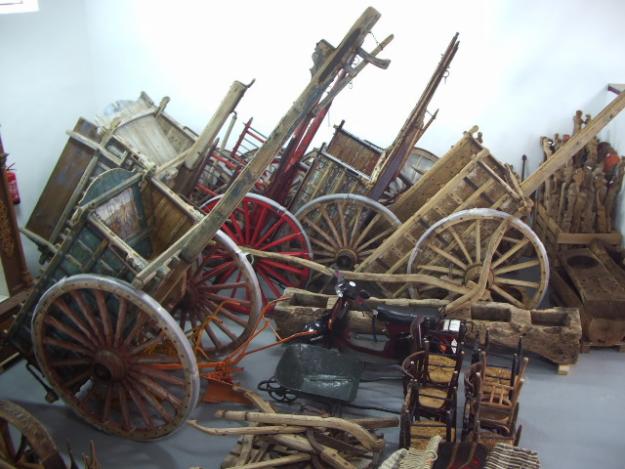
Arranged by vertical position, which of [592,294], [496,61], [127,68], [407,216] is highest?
[496,61]

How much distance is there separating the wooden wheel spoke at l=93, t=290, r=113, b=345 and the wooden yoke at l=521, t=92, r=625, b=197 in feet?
9.82

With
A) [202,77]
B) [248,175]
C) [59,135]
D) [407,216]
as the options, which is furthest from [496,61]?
[59,135]

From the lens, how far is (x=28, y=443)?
9.29 feet

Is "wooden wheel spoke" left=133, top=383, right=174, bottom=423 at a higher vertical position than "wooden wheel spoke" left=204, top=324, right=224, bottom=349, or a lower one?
lower

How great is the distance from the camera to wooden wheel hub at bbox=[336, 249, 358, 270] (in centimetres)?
518

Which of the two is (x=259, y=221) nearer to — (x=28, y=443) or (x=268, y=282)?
(x=268, y=282)

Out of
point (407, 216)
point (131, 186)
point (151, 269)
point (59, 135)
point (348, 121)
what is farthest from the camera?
point (348, 121)

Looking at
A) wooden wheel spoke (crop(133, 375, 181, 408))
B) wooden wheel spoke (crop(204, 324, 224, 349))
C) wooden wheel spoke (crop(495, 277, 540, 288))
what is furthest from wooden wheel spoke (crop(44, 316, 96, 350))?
wooden wheel spoke (crop(495, 277, 540, 288))

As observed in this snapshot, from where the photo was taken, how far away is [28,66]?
5.37 m

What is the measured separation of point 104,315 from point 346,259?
93.5 inches

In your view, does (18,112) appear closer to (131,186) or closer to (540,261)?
(131,186)

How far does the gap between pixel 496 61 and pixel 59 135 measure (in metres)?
4.19

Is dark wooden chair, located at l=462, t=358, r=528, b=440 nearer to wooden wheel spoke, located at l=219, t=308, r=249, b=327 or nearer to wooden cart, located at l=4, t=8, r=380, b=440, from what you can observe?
wooden cart, located at l=4, t=8, r=380, b=440

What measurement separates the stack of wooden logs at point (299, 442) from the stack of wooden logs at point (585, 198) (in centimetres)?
298
